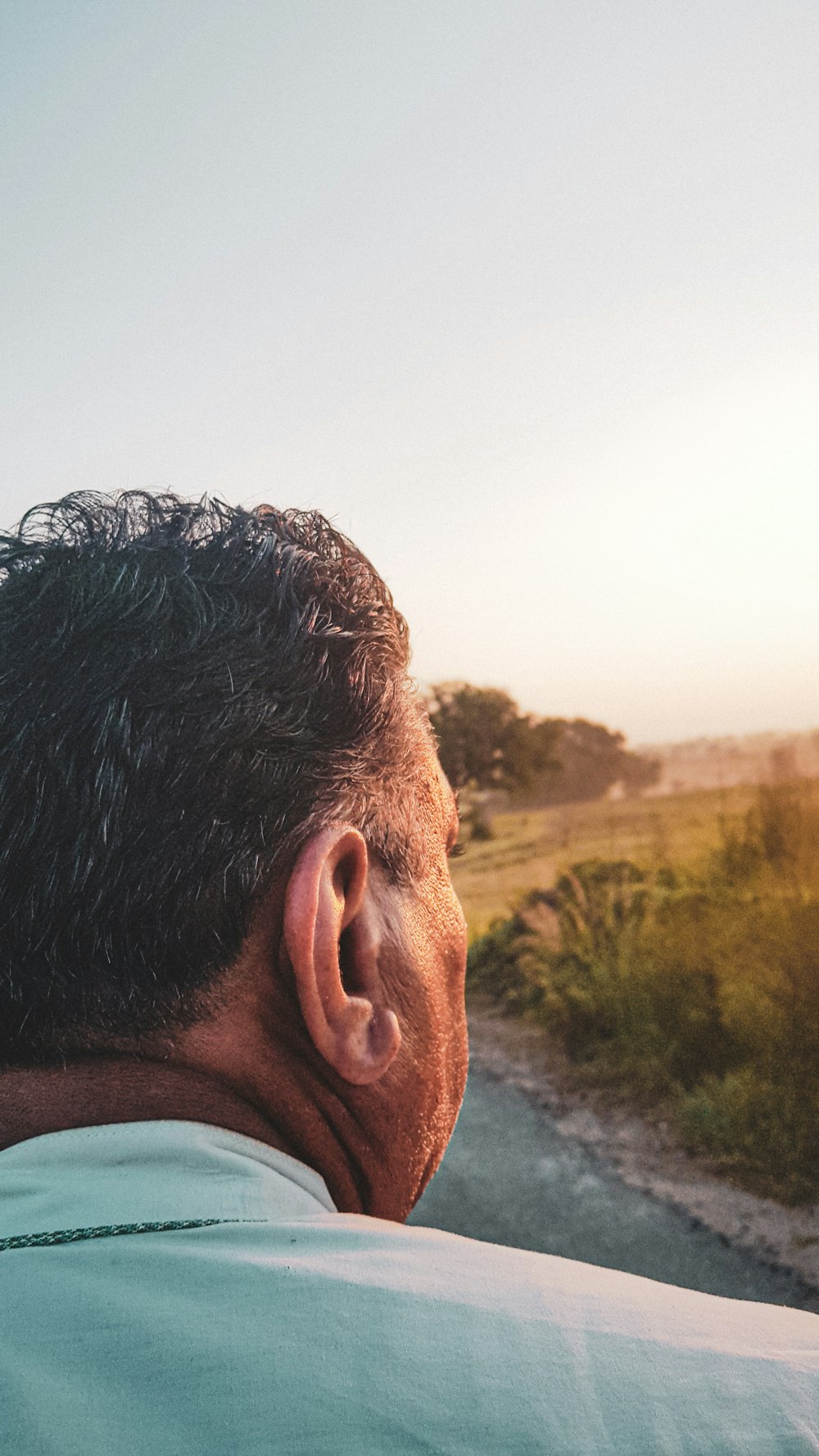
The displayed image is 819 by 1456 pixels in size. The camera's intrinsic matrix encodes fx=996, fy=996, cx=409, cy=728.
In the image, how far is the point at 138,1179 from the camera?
990 millimetres

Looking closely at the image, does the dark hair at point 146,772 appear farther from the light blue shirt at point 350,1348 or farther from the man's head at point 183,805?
the light blue shirt at point 350,1348

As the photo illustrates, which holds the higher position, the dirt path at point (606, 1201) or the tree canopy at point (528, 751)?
the tree canopy at point (528, 751)

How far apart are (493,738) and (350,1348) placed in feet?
58.2

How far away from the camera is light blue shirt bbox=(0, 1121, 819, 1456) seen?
0.76m

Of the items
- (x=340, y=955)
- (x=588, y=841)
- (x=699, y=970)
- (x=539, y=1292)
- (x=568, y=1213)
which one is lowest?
(x=568, y=1213)

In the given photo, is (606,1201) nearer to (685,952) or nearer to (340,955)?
(685,952)

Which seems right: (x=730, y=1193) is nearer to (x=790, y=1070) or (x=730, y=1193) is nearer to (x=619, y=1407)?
(x=790, y=1070)

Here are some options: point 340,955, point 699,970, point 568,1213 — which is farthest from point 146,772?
point 699,970

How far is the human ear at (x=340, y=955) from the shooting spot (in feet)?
3.84

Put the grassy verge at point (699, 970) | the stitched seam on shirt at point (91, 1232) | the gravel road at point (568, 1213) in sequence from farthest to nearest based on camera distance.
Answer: the grassy verge at point (699, 970)
the gravel road at point (568, 1213)
the stitched seam on shirt at point (91, 1232)

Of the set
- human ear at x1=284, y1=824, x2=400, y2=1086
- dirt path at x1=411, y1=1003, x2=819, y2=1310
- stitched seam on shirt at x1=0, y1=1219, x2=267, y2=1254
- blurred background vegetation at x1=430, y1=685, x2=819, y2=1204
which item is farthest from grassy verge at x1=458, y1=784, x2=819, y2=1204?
stitched seam on shirt at x1=0, y1=1219, x2=267, y2=1254

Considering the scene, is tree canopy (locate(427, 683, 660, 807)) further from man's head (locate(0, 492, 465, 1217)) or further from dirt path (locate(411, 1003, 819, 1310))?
man's head (locate(0, 492, 465, 1217))

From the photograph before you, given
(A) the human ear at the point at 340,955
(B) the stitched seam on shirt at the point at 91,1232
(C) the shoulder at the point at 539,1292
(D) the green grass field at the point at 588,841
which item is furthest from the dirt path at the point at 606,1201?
(B) the stitched seam on shirt at the point at 91,1232

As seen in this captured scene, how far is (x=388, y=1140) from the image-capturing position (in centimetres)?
141
